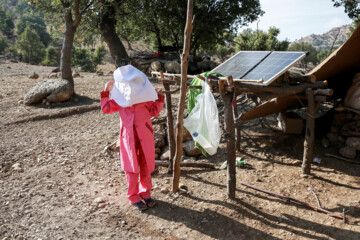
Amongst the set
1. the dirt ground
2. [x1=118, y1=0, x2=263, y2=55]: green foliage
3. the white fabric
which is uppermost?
[x1=118, y1=0, x2=263, y2=55]: green foliage

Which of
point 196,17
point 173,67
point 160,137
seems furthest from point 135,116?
point 196,17

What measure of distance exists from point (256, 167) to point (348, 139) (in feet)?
5.71

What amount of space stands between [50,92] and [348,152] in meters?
8.20

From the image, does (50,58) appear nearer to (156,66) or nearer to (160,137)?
(156,66)

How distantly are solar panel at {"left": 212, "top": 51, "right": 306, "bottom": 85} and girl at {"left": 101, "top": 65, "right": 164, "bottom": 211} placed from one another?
1.47m

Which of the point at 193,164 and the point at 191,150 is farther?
the point at 191,150

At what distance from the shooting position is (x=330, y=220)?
3.33 metres

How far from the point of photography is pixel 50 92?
8.95 m

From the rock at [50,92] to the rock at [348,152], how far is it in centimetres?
779

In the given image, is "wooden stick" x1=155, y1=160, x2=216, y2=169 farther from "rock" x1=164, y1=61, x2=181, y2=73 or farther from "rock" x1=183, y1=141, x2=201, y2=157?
"rock" x1=164, y1=61, x2=181, y2=73

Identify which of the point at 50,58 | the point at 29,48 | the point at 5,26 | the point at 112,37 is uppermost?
the point at 5,26

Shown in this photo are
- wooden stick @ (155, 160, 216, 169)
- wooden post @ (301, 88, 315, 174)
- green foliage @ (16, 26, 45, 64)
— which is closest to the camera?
wooden post @ (301, 88, 315, 174)

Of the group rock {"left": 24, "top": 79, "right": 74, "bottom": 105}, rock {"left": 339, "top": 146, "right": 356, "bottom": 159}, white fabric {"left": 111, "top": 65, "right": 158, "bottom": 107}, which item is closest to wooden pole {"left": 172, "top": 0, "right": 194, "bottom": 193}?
white fabric {"left": 111, "top": 65, "right": 158, "bottom": 107}

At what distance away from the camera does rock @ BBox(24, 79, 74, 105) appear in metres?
8.77
